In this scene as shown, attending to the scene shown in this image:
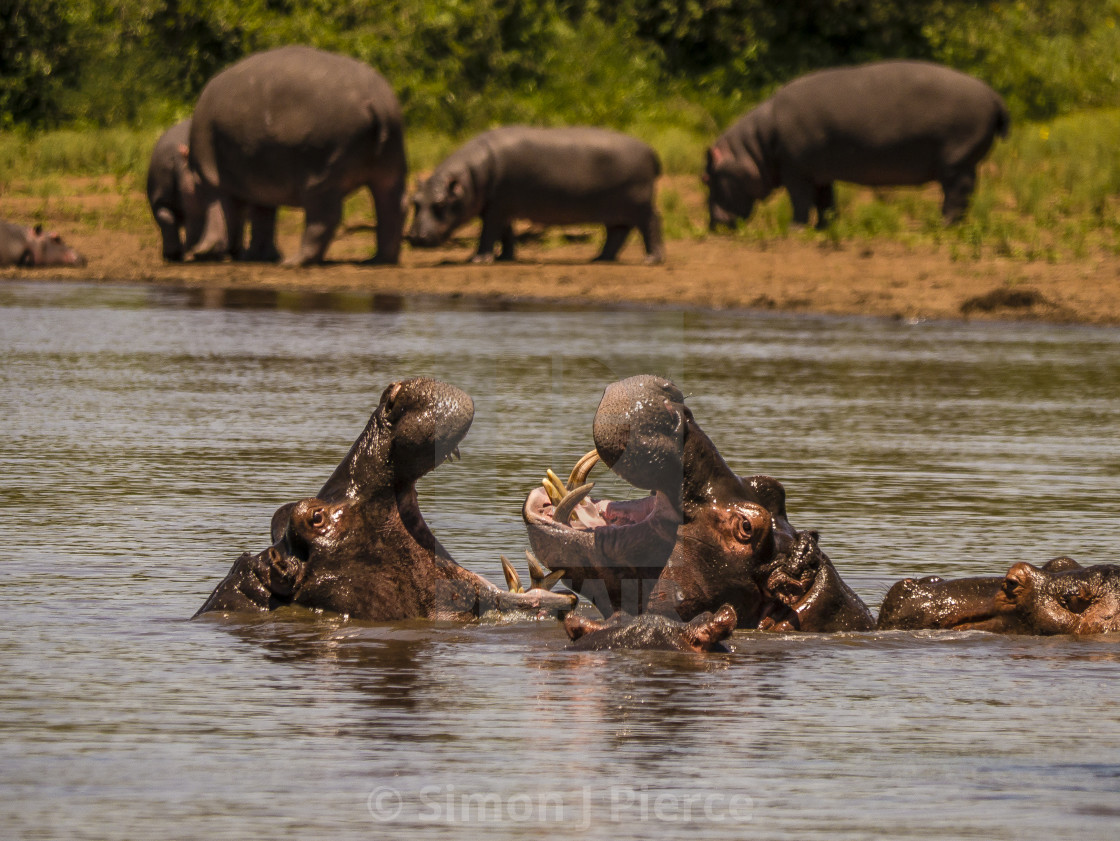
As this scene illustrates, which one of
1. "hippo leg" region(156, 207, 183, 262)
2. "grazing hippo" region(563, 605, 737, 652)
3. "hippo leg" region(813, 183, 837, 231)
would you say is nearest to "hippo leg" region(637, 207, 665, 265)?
"hippo leg" region(813, 183, 837, 231)

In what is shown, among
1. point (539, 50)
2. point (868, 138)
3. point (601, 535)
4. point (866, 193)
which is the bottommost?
point (866, 193)

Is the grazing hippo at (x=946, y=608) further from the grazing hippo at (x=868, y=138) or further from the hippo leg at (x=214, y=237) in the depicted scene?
the grazing hippo at (x=868, y=138)

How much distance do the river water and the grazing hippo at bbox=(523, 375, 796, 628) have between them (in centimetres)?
17

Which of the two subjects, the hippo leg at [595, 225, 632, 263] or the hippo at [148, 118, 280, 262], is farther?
the hippo leg at [595, 225, 632, 263]

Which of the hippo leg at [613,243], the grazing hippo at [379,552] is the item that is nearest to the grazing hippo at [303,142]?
the hippo leg at [613,243]

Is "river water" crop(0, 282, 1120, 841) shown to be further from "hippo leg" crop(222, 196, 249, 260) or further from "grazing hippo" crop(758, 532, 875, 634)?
"hippo leg" crop(222, 196, 249, 260)

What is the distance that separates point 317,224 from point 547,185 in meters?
2.25

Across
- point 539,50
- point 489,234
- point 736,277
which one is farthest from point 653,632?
point 539,50

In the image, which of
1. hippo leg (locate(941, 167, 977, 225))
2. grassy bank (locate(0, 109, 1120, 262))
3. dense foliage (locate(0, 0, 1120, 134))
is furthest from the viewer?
dense foliage (locate(0, 0, 1120, 134))

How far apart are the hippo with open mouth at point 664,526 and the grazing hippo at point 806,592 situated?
1 centimetres

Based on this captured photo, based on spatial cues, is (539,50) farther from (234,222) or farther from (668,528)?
(668,528)

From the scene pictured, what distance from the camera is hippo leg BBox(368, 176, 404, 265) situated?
62.5ft

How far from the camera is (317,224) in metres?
18.6

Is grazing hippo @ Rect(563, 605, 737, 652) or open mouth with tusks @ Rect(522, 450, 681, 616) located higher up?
open mouth with tusks @ Rect(522, 450, 681, 616)
